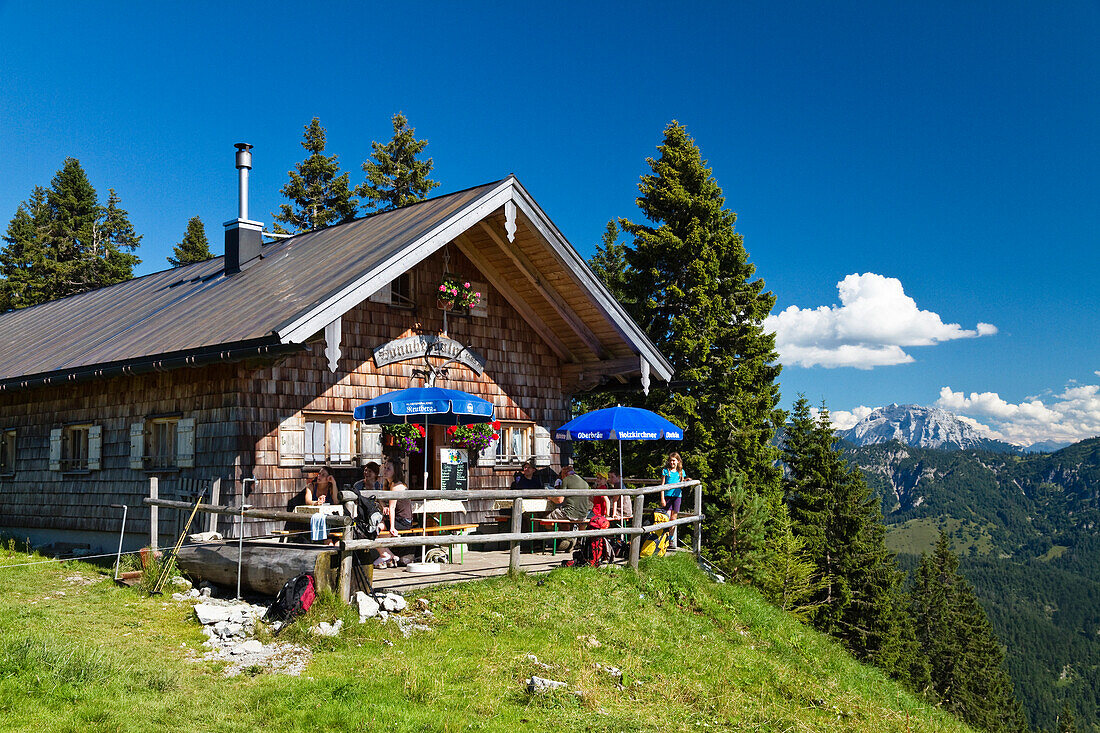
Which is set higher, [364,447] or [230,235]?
[230,235]

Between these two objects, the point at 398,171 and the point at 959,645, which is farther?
the point at 959,645

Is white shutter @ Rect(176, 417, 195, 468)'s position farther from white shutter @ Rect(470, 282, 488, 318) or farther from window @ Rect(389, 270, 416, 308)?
white shutter @ Rect(470, 282, 488, 318)

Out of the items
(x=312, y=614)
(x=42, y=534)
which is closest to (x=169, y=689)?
(x=312, y=614)

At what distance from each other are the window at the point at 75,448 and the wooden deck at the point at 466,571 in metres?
7.78

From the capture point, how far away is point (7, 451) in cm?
1898

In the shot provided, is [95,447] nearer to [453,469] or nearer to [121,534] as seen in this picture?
[121,534]

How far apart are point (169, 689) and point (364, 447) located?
7.68 meters

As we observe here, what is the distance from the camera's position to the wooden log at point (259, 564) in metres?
10.3

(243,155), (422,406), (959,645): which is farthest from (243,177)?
(959,645)

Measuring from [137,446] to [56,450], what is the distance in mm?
3252

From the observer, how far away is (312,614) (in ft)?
32.2

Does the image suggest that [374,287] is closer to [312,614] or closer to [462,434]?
[462,434]

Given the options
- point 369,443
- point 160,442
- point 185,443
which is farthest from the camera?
point 369,443

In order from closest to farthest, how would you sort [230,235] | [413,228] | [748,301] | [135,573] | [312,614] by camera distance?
[312,614] → [135,573] → [413,228] → [230,235] → [748,301]
